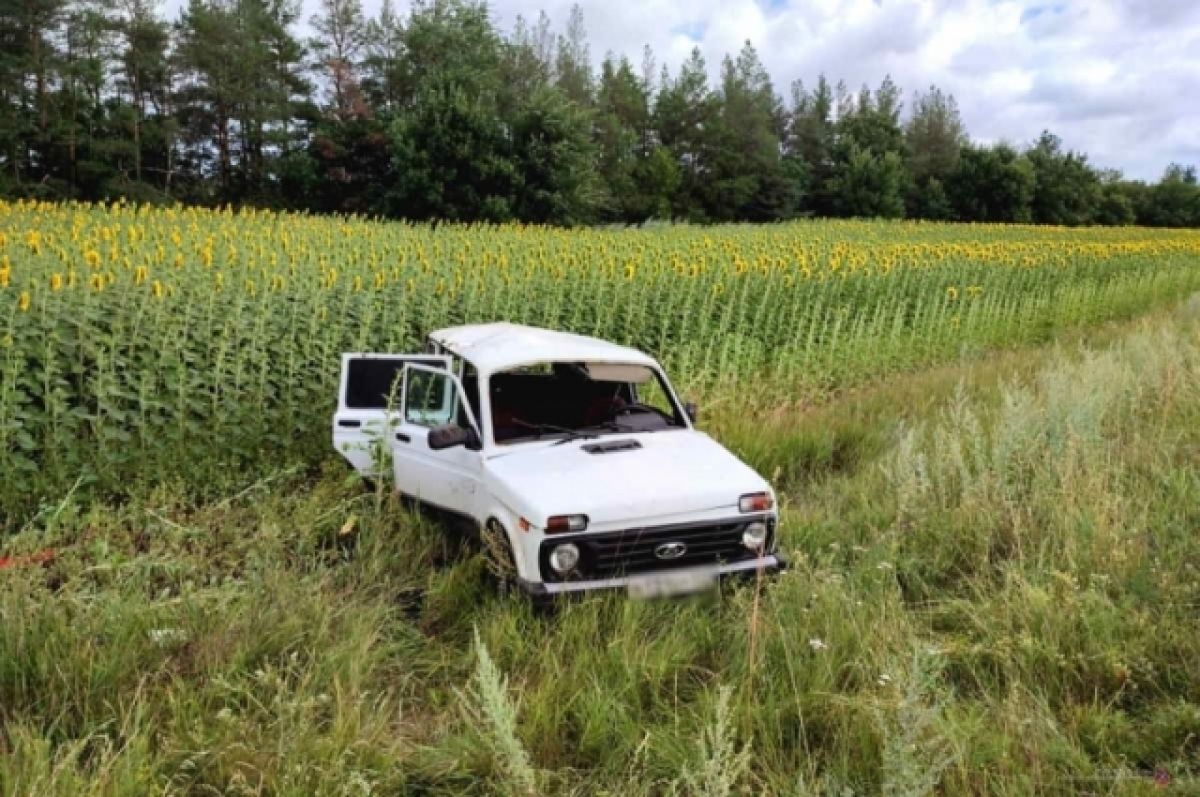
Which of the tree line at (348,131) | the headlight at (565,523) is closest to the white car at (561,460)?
the headlight at (565,523)

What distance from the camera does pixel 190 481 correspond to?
646 cm

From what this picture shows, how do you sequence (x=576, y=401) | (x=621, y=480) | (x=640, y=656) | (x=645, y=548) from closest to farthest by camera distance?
(x=640, y=656), (x=645, y=548), (x=621, y=480), (x=576, y=401)

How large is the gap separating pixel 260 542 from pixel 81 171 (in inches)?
1292

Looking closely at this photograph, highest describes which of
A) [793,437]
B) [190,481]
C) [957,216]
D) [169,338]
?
[957,216]

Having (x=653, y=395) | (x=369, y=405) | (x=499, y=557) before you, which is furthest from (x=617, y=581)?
(x=369, y=405)

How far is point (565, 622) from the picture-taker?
3.95 metres

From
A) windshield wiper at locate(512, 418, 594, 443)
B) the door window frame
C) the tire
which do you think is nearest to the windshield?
windshield wiper at locate(512, 418, 594, 443)

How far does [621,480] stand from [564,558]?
492 millimetres

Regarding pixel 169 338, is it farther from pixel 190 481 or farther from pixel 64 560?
pixel 64 560

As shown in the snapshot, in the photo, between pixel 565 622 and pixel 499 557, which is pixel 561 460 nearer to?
pixel 499 557

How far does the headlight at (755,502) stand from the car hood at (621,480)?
3 cm

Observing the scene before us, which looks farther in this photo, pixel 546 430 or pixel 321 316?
pixel 321 316

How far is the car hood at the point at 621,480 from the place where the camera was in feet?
13.7

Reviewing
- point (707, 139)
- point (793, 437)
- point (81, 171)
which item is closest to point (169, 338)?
point (793, 437)
